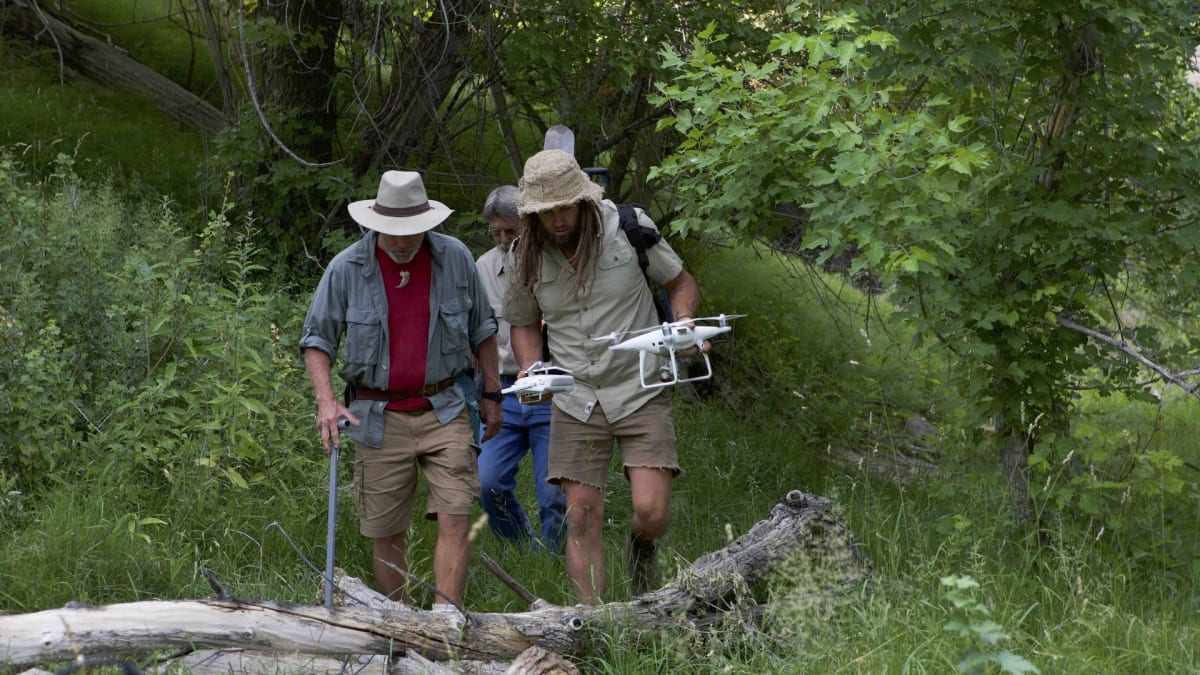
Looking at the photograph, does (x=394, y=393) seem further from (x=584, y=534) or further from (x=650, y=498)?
(x=650, y=498)

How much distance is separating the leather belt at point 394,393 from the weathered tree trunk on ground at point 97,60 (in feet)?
29.4

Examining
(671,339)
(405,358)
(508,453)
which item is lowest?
(508,453)

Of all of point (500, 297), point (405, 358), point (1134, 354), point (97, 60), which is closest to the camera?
point (405, 358)

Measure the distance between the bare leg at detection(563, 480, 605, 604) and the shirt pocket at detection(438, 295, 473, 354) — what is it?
726 mm

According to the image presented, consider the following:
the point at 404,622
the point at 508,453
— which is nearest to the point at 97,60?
the point at 508,453

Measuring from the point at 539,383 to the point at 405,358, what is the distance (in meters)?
0.62

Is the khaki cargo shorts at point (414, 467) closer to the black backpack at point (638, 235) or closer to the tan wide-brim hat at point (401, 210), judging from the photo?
the tan wide-brim hat at point (401, 210)

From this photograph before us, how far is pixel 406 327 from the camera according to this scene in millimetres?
4863

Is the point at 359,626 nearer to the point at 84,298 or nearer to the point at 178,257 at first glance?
the point at 84,298

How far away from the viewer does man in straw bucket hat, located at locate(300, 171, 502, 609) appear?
15.7 feet

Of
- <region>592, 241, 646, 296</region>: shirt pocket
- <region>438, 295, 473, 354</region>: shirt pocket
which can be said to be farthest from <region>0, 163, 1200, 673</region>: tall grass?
<region>592, 241, 646, 296</region>: shirt pocket

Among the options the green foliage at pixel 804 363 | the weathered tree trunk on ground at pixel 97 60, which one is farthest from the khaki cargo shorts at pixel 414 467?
Result: the weathered tree trunk on ground at pixel 97 60

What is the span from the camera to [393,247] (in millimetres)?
4836

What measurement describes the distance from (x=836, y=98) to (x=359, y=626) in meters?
2.94
